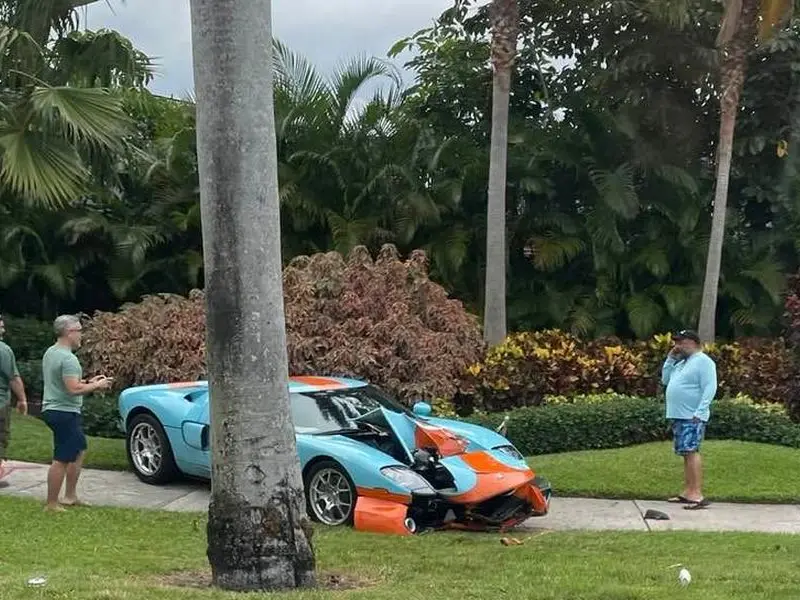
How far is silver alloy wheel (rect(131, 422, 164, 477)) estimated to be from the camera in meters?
11.0

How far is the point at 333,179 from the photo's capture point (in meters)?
18.7

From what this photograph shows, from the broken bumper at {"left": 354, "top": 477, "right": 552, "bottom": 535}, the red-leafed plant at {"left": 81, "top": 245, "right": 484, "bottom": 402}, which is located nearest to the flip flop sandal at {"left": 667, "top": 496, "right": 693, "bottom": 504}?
the broken bumper at {"left": 354, "top": 477, "right": 552, "bottom": 535}

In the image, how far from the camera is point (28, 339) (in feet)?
60.8

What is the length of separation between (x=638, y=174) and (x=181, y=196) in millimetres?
7893

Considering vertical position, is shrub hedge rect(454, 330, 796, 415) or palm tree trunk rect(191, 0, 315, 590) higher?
palm tree trunk rect(191, 0, 315, 590)

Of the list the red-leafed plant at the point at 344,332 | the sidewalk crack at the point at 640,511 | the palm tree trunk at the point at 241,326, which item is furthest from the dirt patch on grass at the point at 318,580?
the red-leafed plant at the point at 344,332

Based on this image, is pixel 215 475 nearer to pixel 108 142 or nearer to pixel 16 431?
pixel 108 142

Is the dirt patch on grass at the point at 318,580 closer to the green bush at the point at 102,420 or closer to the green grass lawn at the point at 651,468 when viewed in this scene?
the green grass lawn at the point at 651,468

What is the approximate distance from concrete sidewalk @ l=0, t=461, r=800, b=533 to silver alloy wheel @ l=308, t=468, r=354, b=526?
124 cm

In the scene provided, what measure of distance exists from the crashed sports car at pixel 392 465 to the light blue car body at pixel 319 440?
1cm

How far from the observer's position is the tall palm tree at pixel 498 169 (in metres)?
16.1

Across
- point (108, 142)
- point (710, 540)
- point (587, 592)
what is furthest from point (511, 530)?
point (108, 142)

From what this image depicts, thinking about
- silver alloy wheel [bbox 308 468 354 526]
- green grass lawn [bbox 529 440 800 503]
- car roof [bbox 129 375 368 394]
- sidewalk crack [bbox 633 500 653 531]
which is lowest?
sidewalk crack [bbox 633 500 653 531]

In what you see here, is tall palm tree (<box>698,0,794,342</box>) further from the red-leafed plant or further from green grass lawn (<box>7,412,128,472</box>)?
green grass lawn (<box>7,412,128,472</box>)
